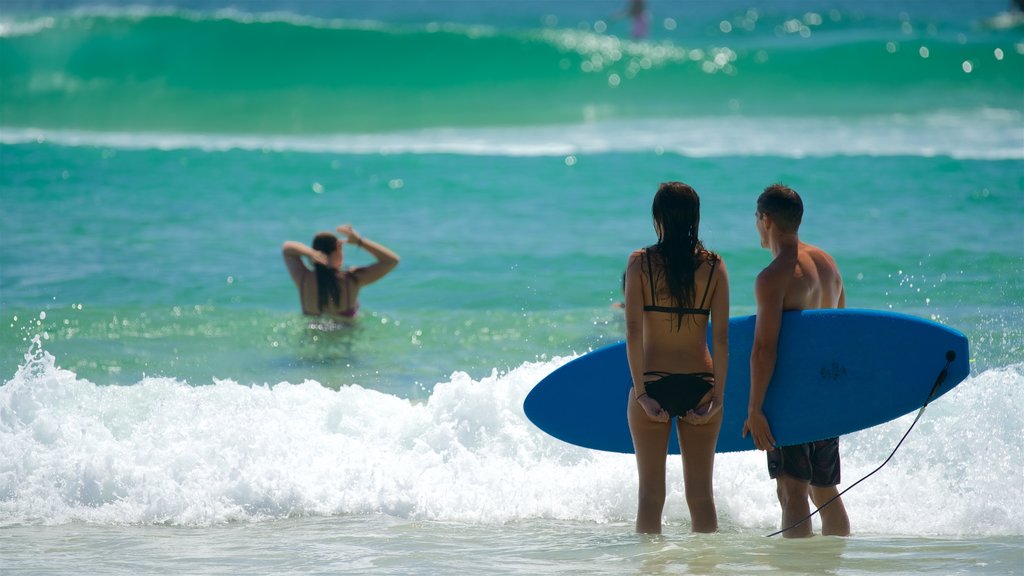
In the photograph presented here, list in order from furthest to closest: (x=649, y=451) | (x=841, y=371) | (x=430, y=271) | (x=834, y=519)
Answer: (x=430, y=271), (x=834, y=519), (x=841, y=371), (x=649, y=451)

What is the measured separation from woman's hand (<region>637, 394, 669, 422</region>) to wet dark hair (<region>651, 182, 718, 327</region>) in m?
0.30

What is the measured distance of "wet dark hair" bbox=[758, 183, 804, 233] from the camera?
4.02 m

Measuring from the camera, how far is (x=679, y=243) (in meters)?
3.84

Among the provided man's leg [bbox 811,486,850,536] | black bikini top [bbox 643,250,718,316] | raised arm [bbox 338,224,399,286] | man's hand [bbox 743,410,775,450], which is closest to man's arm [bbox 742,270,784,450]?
man's hand [bbox 743,410,775,450]

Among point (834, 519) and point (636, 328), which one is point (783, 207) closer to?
point (636, 328)

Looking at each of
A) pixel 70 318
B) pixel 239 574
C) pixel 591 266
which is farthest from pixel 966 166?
pixel 239 574

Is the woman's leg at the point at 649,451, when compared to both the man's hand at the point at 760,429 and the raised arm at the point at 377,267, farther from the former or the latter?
the raised arm at the point at 377,267

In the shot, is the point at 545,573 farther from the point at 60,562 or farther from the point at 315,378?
the point at 315,378

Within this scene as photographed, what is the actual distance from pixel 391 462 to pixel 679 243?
2.27 m

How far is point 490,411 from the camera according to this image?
5832 millimetres

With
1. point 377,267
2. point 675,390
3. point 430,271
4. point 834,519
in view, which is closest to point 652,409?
point 675,390

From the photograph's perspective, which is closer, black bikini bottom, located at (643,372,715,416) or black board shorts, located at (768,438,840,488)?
black bikini bottom, located at (643,372,715,416)

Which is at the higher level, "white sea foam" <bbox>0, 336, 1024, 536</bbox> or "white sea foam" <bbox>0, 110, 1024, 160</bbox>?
"white sea foam" <bbox>0, 110, 1024, 160</bbox>

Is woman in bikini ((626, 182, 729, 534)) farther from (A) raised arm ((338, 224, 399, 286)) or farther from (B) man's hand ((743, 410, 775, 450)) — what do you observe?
(A) raised arm ((338, 224, 399, 286))
